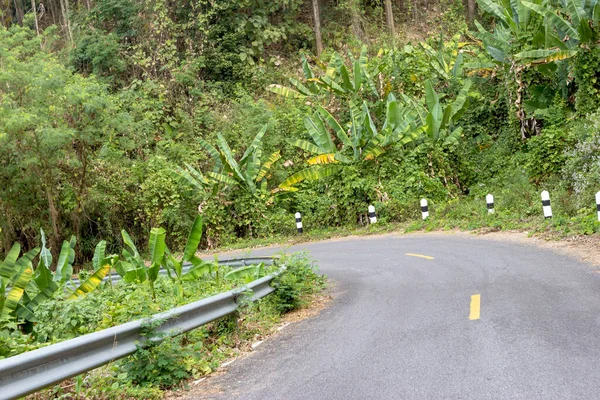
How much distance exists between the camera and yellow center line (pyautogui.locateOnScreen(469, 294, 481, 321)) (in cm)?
836

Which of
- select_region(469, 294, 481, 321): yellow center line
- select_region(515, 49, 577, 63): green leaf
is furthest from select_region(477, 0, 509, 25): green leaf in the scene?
select_region(469, 294, 481, 321): yellow center line

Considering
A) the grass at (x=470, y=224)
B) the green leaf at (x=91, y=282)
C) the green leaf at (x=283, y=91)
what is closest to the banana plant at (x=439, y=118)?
the grass at (x=470, y=224)

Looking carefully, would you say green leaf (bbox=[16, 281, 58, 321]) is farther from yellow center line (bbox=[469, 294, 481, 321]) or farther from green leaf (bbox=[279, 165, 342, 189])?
green leaf (bbox=[279, 165, 342, 189])

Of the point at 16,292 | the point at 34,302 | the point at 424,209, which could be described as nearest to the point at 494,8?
the point at 424,209

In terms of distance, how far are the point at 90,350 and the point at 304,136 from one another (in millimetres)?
24363

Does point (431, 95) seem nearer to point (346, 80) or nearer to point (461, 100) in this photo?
point (461, 100)

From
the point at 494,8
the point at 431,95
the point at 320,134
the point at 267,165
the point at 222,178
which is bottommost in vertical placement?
the point at 222,178

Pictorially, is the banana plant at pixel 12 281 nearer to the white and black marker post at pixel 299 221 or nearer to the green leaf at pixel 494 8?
the white and black marker post at pixel 299 221

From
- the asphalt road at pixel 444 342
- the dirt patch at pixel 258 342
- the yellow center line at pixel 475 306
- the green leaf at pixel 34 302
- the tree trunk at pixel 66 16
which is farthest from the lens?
the tree trunk at pixel 66 16

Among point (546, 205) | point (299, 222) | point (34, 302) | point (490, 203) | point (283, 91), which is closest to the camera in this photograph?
point (34, 302)

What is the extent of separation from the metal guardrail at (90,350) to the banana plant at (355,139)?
16242mm

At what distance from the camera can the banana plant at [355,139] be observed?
79.0 ft

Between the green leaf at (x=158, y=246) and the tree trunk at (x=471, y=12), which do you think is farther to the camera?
the tree trunk at (x=471, y=12)

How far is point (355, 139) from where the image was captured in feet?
80.7
